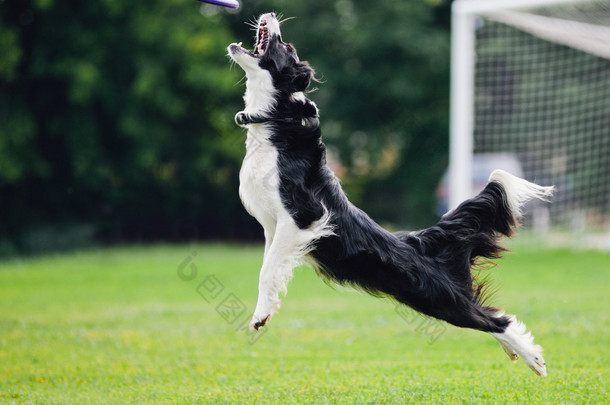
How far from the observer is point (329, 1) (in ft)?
71.1

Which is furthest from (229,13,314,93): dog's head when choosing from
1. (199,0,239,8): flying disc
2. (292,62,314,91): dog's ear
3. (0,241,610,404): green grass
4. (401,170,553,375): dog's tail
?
(0,241,610,404): green grass

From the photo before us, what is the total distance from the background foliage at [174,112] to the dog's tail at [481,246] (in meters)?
14.0

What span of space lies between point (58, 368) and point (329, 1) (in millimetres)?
17510

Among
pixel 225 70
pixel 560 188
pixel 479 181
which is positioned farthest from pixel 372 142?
pixel 560 188

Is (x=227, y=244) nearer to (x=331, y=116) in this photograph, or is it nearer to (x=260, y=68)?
(x=331, y=116)

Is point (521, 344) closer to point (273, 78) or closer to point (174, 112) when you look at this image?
point (273, 78)

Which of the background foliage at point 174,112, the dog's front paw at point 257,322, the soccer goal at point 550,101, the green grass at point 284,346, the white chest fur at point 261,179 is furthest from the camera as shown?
the background foliage at point 174,112

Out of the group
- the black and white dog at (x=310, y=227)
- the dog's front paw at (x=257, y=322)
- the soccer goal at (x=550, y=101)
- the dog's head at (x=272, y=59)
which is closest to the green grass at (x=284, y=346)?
the black and white dog at (x=310, y=227)

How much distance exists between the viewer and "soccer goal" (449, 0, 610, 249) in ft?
40.9

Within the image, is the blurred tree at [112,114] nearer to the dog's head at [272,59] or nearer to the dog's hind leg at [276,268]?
the dog's head at [272,59]

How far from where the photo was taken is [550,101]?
14.1m

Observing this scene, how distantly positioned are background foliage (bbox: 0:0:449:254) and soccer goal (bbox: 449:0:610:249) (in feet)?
18.3

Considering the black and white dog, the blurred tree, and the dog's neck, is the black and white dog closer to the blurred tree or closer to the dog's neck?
the dog's neck

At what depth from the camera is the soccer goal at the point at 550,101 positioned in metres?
12.5
